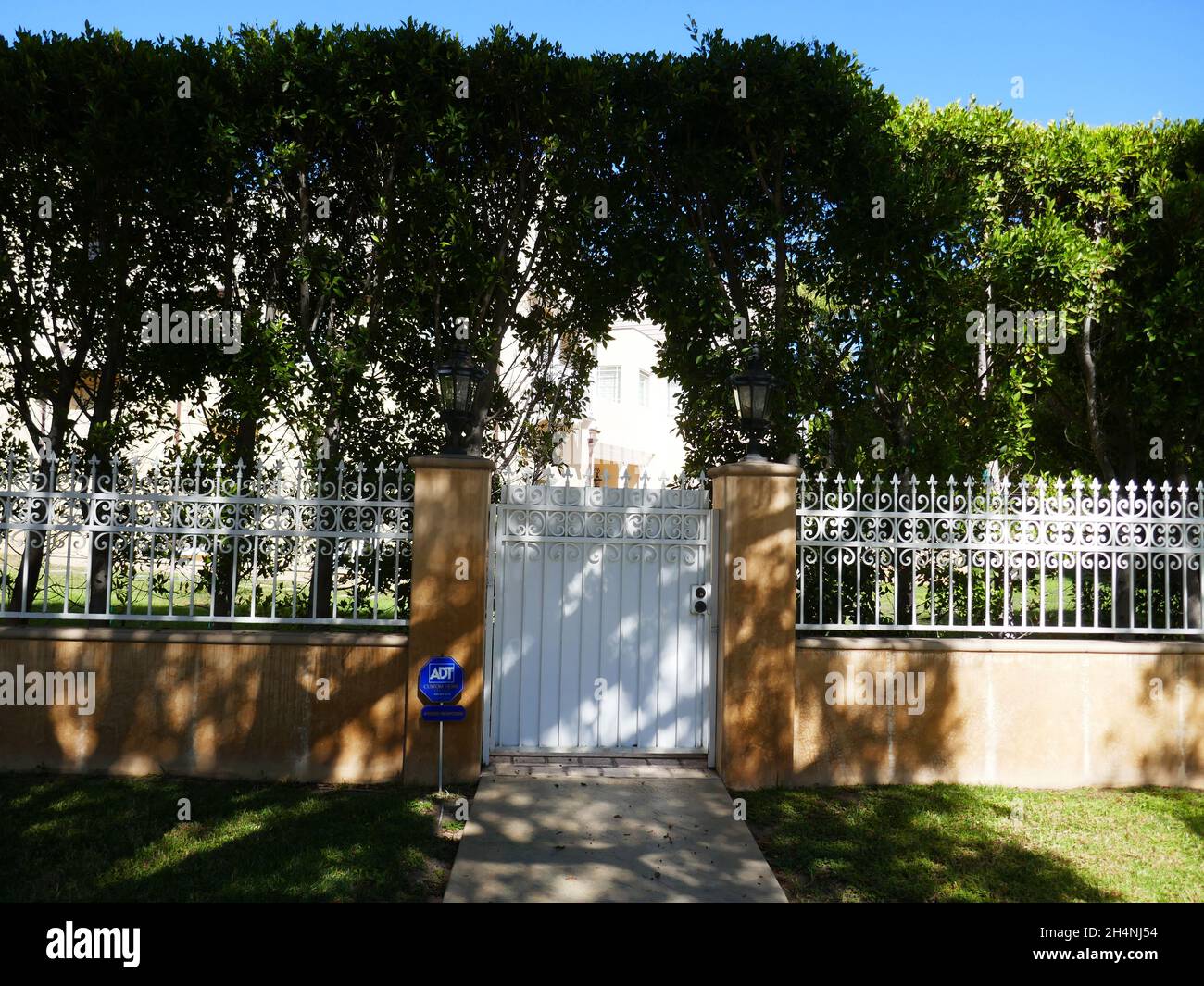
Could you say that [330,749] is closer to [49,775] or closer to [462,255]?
[49,775]

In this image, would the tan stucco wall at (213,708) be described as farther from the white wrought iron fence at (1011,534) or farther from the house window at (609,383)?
the house window at (609,383)

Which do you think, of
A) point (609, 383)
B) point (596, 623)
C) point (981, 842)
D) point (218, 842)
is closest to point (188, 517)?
point (218, 842)

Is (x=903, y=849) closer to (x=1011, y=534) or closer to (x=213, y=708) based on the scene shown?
(x=1011, y=534)

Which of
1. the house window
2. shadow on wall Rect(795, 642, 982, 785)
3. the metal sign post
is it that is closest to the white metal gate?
the metal sign post

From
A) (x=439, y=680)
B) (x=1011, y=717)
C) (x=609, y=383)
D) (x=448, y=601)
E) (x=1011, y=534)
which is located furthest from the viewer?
(x=609, y=383)

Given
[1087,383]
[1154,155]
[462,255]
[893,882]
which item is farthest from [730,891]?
[1154,155]

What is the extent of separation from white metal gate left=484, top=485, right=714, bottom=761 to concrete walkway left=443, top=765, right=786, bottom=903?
35 centimetres

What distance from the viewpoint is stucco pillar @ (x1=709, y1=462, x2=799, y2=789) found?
19.1 feet

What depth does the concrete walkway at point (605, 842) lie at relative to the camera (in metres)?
4.25

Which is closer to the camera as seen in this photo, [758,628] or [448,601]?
[448,601]

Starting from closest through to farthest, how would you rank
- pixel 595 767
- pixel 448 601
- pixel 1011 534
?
pixel 448 601 → pixel 595 767 → pixel 1011 534

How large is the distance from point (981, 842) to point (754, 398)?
10.5ft

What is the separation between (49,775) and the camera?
5664 millimetres

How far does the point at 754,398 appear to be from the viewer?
611 centimetres
